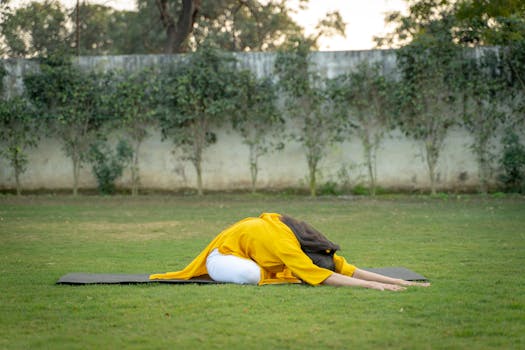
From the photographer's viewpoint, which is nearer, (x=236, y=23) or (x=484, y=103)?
(x=484, y=103)

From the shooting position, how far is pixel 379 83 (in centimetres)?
1680

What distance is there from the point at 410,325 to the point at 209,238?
543 cm

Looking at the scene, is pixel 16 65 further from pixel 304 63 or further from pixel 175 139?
pixel 304 63

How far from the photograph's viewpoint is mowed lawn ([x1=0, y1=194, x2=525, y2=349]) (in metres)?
4.79

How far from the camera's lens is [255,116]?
1720cm

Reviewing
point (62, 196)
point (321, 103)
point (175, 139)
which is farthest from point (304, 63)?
point (62, 196)

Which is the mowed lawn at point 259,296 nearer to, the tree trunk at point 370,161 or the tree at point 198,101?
the tree trunk at point 370,161

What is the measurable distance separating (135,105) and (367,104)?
209 inches

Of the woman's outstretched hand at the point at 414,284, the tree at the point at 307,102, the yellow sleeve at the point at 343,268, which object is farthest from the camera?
the tree at the point at 307,102

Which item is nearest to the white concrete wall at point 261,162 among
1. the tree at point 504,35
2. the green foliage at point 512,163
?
the green foliage at point 512,163

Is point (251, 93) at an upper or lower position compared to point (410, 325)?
upper

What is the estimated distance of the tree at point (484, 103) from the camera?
16469mm

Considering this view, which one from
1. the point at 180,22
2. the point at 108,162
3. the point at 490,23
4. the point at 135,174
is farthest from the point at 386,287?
the point at 180,22

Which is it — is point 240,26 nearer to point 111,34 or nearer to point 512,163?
point 111,34
